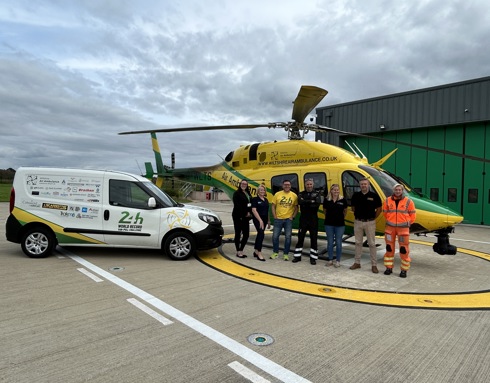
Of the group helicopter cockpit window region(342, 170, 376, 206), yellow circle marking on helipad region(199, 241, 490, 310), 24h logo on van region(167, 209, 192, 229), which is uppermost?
helicopter cockpit window region(342, 170, 376, 206)

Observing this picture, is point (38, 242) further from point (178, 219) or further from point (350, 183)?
point (350, 183)

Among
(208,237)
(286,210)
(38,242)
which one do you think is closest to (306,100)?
(286,210)

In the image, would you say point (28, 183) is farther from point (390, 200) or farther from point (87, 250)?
point (390, 200)

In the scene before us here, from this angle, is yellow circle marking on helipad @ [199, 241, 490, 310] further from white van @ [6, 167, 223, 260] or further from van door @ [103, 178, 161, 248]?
van door @ [103, 178, 161, 248]

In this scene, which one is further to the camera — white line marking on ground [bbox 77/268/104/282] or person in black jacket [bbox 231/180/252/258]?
person in black jacket [bbox 231/180/252/258]

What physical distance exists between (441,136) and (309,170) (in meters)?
12.6

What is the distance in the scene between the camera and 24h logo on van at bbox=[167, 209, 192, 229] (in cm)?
640

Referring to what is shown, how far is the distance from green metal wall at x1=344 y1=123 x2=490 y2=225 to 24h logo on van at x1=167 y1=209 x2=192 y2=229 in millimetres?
15230

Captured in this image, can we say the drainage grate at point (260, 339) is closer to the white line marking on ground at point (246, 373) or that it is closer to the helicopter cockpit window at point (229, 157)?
the white line marking on ground at point (246, 373)

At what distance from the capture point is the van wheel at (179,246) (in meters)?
6.43

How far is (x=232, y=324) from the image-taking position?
3.58m

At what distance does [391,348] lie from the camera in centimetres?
312

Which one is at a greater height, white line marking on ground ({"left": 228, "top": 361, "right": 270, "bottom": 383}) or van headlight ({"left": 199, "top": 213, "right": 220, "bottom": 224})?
van headlight ({"left": 199, "top": 213, "right": 220, "bottom": 224})

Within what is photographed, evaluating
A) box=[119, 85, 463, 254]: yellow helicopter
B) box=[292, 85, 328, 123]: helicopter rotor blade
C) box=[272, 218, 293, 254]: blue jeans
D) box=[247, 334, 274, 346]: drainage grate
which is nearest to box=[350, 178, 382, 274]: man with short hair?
box=[119, 85, 463, 254]: yellow helicopter
